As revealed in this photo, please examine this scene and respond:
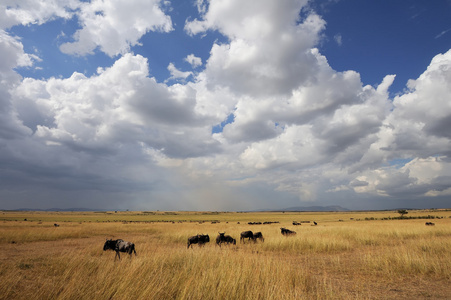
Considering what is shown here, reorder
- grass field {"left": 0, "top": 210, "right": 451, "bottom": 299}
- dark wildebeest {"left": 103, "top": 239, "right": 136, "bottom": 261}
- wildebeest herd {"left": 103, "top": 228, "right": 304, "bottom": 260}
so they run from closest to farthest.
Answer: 1. grass field {"left": 0, "top": 210, "right": 451, "bottom": 299}
2. dark wildebeest {"left": 103, "top": 239, "right": 136, "bottom": 261}
3. wildebeest herd {"left": 103, "top": 228, "right": 304, "bottom": 260}

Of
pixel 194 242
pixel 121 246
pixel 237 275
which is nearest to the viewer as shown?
pixel 237 275

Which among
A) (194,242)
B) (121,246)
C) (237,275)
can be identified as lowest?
(194,242)

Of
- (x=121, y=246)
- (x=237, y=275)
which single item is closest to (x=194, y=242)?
(x=121, y=246)

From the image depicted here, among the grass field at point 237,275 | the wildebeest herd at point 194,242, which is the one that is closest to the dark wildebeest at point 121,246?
the wildebeest herd at point 194,242

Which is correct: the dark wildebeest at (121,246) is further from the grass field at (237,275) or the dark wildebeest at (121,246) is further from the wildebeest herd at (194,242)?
the grass field at (237,275)

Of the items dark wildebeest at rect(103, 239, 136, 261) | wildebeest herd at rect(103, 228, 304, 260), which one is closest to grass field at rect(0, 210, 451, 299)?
dark wildebeest at rect(103, 239, 136, 261)

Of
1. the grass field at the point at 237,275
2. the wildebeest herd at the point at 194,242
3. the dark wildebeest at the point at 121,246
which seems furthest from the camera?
the wildebeest herd at the point at 194,242

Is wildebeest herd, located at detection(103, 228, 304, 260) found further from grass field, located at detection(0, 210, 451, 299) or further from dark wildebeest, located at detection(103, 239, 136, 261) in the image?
grass field, located at detection(0, 210, 451, 299)

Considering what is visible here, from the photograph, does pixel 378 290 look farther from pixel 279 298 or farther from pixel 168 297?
pixel 168 297

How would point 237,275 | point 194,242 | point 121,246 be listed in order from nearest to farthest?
point 237,275 → point 121,246 → point 194,242

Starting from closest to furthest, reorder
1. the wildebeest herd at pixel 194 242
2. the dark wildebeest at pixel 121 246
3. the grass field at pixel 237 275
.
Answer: the grass field at pixel 237 275
the dark wildebeest at pixel 121 246
the wildebeest herd at pixel 194 242

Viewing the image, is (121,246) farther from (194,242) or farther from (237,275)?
(237,275)

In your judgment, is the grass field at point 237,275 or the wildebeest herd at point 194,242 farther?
the wildebeest herd at point 194,242

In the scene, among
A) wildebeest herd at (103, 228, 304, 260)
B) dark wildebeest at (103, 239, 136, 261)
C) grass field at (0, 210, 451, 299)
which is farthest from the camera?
wildebeest herd at (103, 228, 304, 260)
